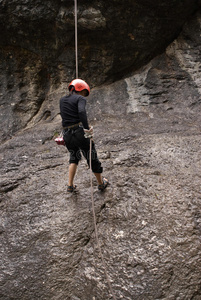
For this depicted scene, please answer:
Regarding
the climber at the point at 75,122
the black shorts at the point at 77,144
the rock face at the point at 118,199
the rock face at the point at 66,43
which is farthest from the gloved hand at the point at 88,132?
the rock face at the point at 66,43

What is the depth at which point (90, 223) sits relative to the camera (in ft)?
13.0

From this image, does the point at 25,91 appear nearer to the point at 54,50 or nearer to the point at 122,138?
the point at 54,50

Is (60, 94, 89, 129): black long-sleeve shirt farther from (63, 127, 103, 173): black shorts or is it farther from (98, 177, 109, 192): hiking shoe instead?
(98, 177, 109, 192): hiking shoe

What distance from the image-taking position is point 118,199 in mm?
4223

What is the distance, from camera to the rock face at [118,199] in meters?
3.27

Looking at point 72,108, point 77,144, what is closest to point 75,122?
point 72,108

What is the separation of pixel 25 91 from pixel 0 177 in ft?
13.3

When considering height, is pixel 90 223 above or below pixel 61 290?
above

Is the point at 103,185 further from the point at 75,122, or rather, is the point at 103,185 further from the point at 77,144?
the point at 75,122

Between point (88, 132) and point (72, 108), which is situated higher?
point (72, 108)

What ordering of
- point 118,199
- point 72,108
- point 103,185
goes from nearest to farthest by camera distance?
point 72,108 < point 118,199 < point 103,185

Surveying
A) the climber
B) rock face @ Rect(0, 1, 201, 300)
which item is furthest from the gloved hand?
rock face @ Rect(0, 1, 201, 300)

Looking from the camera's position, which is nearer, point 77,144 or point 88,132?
point 88,132

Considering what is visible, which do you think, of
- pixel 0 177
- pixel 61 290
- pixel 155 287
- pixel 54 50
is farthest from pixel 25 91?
pixel 155 287
